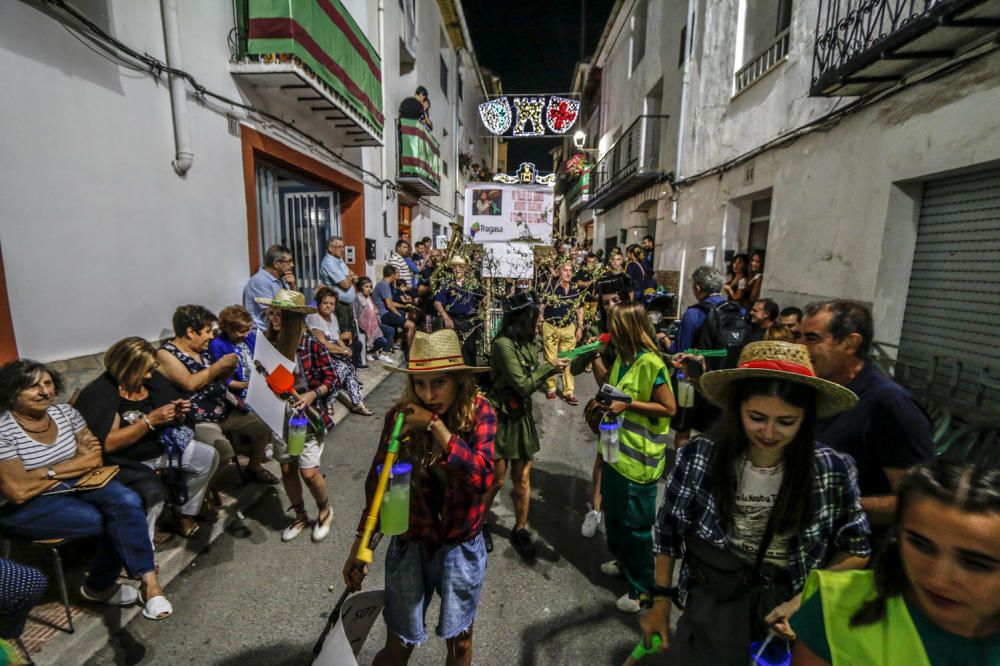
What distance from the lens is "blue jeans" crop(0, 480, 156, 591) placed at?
7.70 ft

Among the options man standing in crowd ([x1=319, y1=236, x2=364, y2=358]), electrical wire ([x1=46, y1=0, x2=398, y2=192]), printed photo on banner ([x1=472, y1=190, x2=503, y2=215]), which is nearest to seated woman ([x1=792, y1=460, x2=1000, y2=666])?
printed photo on banner ([x1=472, y1=190, x2=503, y2=215])

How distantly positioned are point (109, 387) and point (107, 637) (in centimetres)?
144

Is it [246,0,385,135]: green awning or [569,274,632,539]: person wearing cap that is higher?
[246,0,385,135]: green awning

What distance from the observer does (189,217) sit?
5.12 m

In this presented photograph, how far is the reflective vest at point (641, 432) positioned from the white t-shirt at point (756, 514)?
111 cm

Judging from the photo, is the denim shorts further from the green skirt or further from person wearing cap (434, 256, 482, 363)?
person wearing cap (434, 256, 482, 363)

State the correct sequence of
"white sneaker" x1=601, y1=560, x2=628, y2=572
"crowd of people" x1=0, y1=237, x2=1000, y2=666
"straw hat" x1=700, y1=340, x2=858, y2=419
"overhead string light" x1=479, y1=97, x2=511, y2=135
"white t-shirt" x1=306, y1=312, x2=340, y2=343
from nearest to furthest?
"crowd of people" x1=0, y1=237, x2=1000, y2=666
"straw hat" x1=700, y1=340, x2=858, y2=419
"white sneaker" x1=601, y1=560, x2=628, y2=572
"white t-shirt" x1=306, y1=312, x2=340, y2=343
"overhead string light" x1=479, y1=97, x2=511, y2=135

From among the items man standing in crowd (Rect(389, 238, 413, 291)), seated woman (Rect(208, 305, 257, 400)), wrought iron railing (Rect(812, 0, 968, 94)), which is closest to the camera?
seated woman (Rect(208, 305, 257, 400))

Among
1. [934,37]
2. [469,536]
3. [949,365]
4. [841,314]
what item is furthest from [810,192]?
[469,536]

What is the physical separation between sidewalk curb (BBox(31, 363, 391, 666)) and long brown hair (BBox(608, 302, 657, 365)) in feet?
10.4

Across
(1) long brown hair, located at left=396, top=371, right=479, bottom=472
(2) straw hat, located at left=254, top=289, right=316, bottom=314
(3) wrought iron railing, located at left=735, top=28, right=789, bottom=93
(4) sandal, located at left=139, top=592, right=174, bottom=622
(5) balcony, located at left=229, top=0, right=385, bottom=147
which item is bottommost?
(4) sandal, located at left=139, top=592, right=174, bottom=622

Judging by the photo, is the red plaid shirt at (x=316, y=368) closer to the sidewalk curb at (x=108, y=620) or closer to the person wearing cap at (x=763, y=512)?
the sidewalk curb at (x=108, y=620)

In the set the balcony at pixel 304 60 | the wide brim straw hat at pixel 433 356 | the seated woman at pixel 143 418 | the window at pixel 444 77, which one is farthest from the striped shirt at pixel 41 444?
the window at pixel 444 77

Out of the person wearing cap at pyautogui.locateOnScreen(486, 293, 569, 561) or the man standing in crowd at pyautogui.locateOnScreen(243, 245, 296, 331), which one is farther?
the man standing in crowd at pyautogui.locateOnScreen(243, 245, 296, 331)
